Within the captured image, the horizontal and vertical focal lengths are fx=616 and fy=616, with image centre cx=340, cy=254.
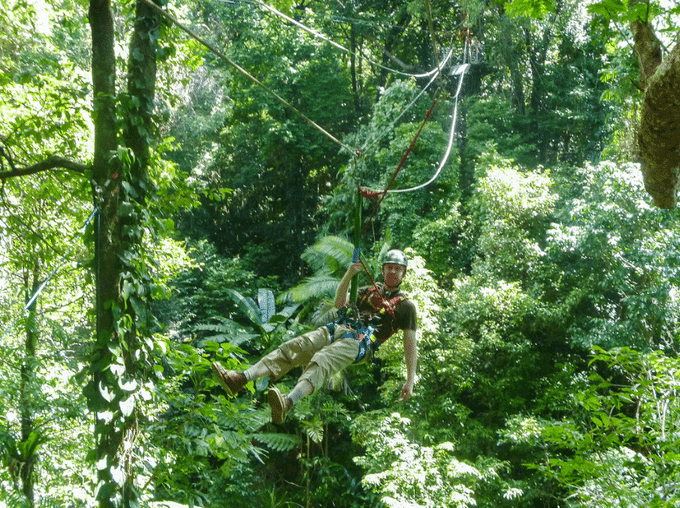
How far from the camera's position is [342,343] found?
3.88 meters

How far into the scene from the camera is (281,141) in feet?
51.1

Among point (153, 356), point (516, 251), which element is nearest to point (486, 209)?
point (516, 251)

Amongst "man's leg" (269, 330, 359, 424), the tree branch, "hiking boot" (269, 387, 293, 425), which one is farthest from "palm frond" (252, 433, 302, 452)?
the tree branch

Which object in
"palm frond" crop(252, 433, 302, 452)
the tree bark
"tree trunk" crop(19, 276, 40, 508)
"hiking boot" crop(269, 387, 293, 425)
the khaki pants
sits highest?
the tree bark

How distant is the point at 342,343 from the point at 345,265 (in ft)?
22.5

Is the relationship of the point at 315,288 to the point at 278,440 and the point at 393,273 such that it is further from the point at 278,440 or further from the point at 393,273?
the point at 393,273

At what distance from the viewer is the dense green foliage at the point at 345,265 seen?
3801 millimetres

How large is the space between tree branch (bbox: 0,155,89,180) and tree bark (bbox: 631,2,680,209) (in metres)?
2.91

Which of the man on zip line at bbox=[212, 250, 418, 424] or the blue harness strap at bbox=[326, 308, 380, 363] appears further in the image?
the blue harness strap at bbox=[326, 308, 380, 363]

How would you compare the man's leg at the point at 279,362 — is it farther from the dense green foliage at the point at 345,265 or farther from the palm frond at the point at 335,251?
the palm frond at the point at 335,251

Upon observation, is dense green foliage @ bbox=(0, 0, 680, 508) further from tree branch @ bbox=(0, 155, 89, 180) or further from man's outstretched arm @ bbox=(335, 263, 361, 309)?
man's outstretched arm @ bbox=(335, 263, 361, 309)

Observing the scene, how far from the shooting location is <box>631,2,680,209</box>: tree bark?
2191 millimetres

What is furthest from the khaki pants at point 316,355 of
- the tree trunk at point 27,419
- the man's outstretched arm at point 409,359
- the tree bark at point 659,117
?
the tree trunk at point 27,419

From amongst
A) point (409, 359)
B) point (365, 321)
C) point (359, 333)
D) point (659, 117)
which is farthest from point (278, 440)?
point (659, 117)
